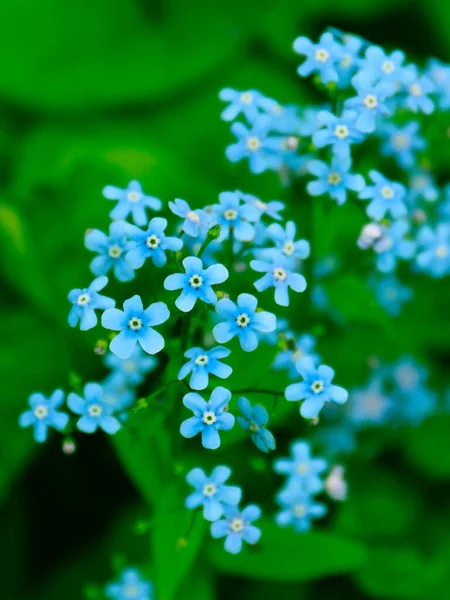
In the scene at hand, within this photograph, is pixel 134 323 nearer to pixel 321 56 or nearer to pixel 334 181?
pixel 334 181

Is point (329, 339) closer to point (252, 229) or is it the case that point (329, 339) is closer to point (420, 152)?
point (420, 152)

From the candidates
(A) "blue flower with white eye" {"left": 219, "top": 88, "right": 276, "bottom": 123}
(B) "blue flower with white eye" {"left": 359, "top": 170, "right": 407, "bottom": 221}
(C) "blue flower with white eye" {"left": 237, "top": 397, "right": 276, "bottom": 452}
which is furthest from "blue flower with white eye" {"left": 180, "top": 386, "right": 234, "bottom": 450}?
(A) "blue flower with white eye" {"left": 219, "top": 88, "right": 276, "bottom": 123}

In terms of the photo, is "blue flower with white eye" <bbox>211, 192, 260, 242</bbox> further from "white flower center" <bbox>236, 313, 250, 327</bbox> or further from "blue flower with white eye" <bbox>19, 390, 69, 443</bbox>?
"blue flower with white eye" <bbox>19, 390, 69, 443</bbox>

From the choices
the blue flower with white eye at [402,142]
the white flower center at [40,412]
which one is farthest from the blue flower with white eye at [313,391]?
the blue flower with white eye at [402,142]

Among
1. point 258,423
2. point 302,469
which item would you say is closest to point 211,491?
point 258,423

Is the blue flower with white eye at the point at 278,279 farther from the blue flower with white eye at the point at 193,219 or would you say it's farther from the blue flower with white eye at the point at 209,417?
the blue flower with white eye at the point at 209,417
